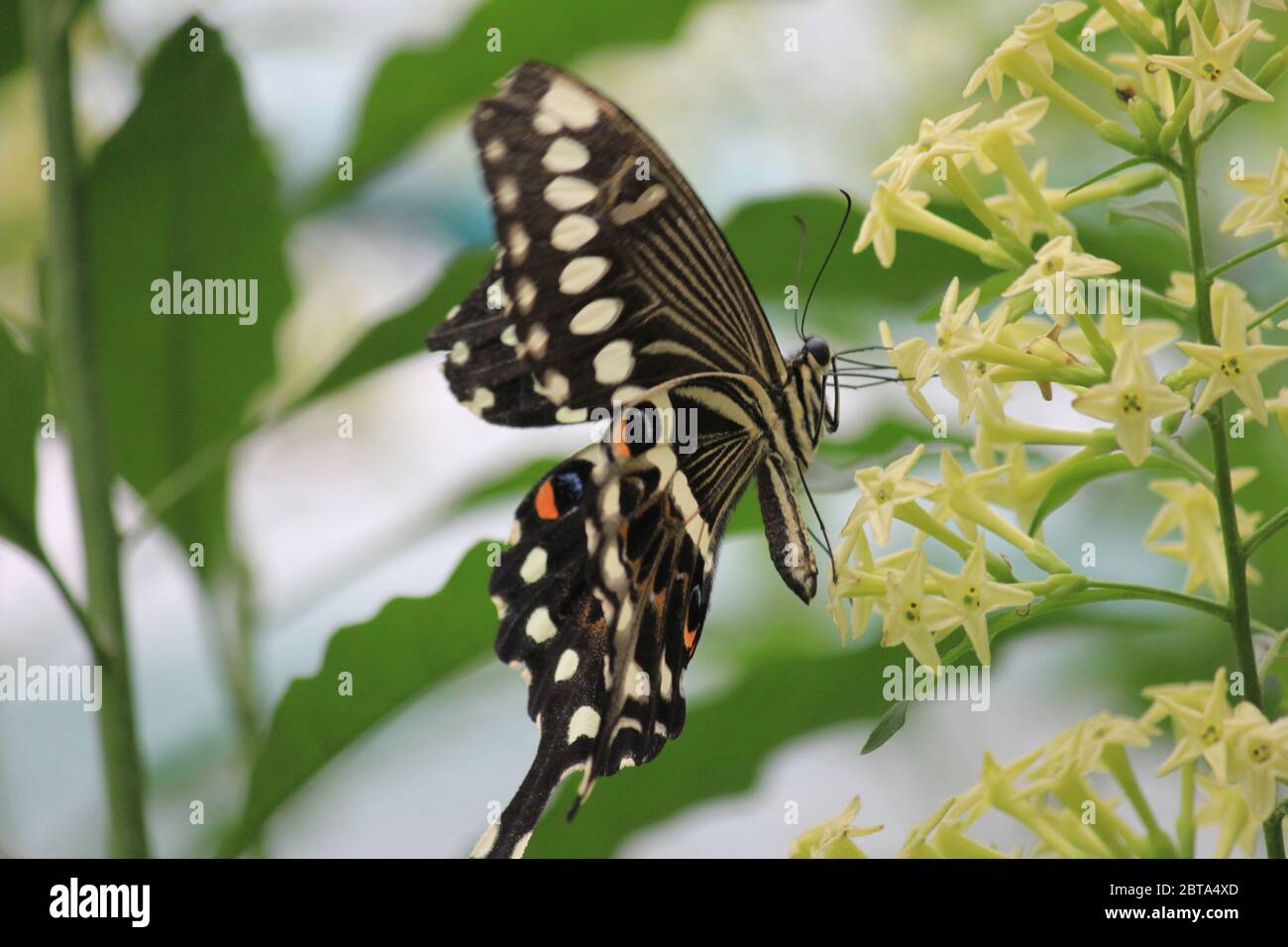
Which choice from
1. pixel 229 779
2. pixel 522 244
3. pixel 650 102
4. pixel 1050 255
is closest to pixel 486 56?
pixel 522 244

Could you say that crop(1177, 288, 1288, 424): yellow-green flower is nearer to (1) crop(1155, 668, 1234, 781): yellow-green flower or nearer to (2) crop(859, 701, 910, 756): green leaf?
(1) crop(1155, 668, 1234, 781): yellow-green flower

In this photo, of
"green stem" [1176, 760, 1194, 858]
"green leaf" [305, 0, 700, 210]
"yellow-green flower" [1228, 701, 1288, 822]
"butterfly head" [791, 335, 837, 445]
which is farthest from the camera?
"green leaf" [305, 0, 700, 210]

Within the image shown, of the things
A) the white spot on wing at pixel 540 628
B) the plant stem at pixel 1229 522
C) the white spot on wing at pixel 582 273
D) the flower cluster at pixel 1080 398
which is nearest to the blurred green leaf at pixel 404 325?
the white spot on wing at pixel 582 273

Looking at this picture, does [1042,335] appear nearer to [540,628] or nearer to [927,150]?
[927,150]

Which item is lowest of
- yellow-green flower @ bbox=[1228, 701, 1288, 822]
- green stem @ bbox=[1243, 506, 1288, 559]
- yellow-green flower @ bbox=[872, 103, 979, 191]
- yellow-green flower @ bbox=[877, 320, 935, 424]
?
yellow-green flower @ bbox=[1228, 701, 1288, 822]

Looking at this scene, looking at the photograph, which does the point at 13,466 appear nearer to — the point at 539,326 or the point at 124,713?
the point at 124,713

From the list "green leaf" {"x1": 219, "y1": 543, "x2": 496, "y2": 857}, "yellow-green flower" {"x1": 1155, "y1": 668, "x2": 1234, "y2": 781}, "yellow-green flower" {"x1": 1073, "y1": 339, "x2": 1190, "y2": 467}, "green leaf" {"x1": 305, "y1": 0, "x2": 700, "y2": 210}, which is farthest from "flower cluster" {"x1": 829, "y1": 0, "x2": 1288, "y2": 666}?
"green leaf" {"x1": 305, "y1": 0, "x2": 700, "y2": 210}

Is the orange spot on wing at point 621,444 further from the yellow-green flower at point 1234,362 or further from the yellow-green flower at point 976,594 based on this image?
the yellow-green flower at point 1234,362
